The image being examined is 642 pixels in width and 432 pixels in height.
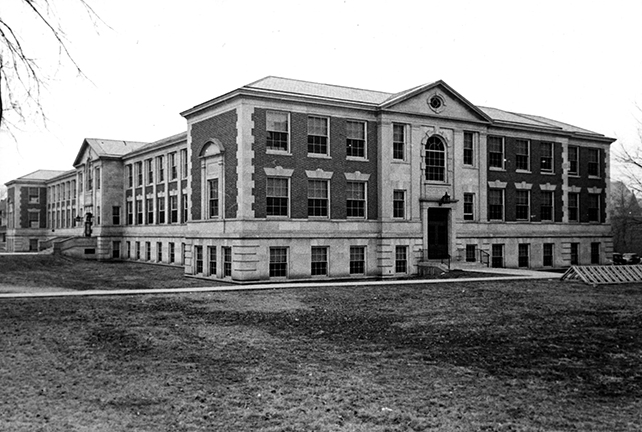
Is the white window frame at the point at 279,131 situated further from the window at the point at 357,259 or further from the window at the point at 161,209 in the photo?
the window at the point at 161,209

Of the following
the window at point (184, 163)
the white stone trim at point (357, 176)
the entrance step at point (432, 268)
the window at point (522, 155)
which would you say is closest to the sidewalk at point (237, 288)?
the entrance step at point (432, 268)

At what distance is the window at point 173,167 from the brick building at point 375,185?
1370 mm

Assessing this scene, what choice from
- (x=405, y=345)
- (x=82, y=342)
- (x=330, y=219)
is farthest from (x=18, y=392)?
(x=330, y=219)

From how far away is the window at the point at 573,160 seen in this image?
139 feet

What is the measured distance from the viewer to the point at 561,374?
10.4 metres

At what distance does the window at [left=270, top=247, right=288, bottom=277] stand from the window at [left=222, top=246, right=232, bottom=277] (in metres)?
2.16

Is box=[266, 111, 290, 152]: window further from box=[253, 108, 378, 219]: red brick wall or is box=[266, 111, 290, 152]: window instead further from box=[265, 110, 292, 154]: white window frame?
box=[253, 108, 378, 219]: red brick wall

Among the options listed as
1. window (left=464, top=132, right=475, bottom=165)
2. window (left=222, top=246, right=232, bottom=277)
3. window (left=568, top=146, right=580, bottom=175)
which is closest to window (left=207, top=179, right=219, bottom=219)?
window (left=222, top=246, right=232, bottom=277)

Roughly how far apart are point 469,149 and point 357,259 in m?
10.1

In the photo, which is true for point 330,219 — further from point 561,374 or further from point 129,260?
point 129,260

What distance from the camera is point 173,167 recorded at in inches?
1831

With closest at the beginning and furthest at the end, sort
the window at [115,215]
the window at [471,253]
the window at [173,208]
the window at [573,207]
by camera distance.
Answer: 1. the window at [471,253]
2. the window at [573,207]
3. the window at [173,208]
4. the window at [115,215]

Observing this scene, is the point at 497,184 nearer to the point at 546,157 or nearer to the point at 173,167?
the point at 546,157

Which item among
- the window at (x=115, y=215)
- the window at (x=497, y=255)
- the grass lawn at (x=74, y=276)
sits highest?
the window at (x=115, y=215)
